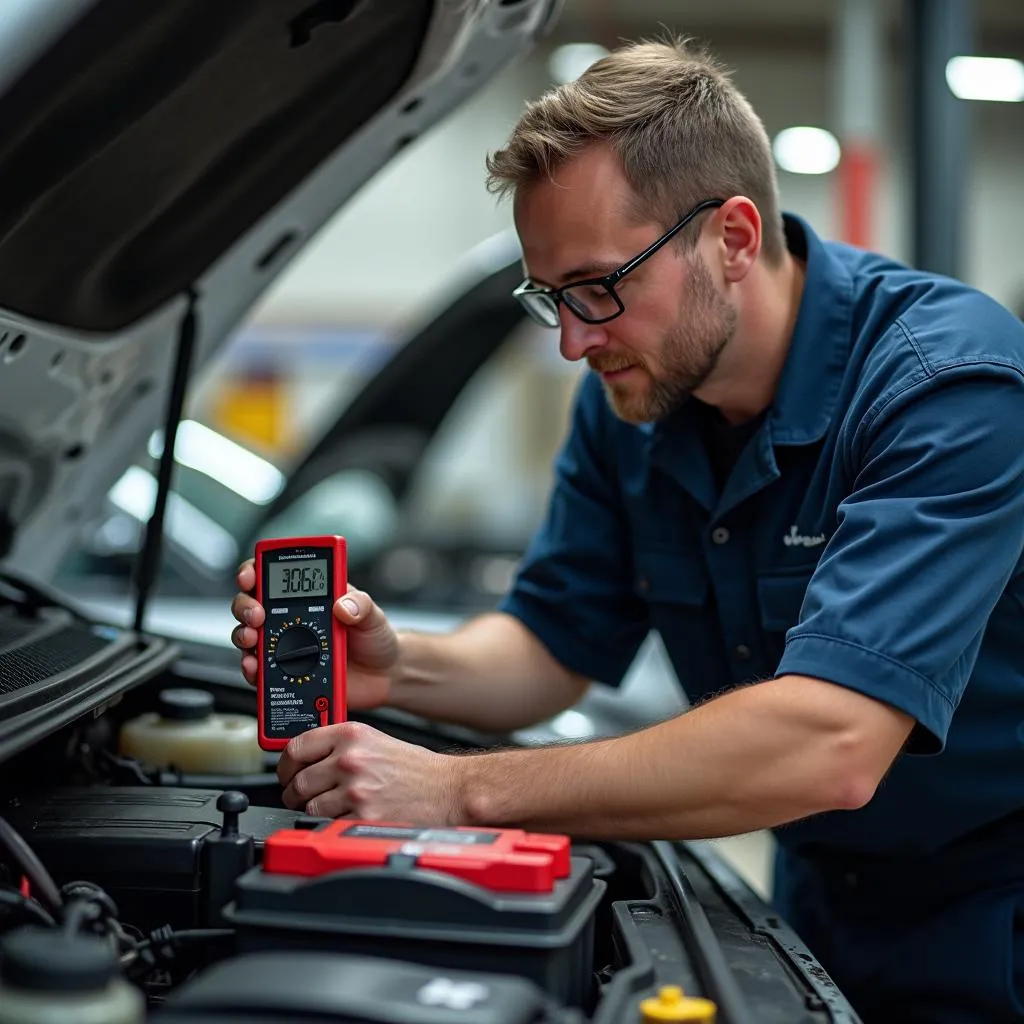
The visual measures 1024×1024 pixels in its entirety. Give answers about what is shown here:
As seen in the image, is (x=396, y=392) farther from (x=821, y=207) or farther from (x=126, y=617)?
(x=821, y=207)

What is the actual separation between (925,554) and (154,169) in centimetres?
83

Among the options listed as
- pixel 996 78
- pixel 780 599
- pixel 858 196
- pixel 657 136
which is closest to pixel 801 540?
pixel 780 599

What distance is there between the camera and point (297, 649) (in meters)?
1.30

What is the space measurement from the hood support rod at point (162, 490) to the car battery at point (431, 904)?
740mm

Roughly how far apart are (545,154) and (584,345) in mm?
206

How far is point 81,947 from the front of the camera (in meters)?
0.74

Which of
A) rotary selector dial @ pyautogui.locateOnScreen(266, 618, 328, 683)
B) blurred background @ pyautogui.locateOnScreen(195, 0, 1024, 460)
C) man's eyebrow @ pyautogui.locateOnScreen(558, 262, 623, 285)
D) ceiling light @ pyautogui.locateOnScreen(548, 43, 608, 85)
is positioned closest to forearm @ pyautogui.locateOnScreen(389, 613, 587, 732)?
rotary selector dial @ pyautogui.locateOnScreen(266, 618, 328, 683)

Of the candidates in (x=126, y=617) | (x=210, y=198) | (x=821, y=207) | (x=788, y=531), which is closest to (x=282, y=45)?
(x=210, y=198)

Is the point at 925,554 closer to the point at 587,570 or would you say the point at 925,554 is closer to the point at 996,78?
the point at 587,570

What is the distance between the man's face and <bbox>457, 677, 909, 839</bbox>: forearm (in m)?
0.43

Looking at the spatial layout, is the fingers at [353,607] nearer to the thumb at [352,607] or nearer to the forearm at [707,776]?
the thumb at [352,607]

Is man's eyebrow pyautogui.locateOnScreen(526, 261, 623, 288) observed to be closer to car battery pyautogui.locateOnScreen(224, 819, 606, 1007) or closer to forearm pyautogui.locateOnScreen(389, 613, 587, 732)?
forearm pyautogui.locateOnScreen(389, 613, 587, 732)

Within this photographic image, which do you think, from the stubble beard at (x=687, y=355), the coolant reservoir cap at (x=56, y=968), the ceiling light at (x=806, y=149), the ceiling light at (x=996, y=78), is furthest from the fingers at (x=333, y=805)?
the ceiling light at (x=806, y=149)

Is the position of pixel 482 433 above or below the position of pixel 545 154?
below
